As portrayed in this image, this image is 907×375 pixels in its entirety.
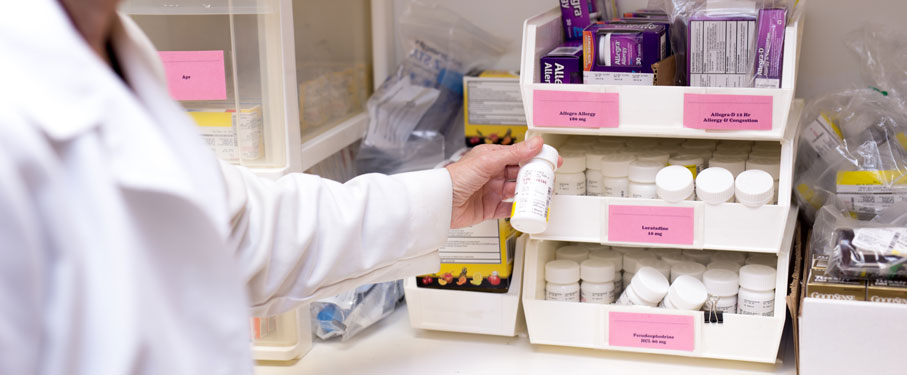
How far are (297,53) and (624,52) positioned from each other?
541mm

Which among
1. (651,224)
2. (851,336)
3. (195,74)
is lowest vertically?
(851,336)

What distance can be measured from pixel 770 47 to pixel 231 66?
766 mm

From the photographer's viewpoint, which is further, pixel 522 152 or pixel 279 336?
pixel 279 336

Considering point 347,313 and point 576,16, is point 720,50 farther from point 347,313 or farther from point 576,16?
point 347,313

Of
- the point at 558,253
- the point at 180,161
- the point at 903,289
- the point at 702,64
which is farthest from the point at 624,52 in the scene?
the point at 180,161

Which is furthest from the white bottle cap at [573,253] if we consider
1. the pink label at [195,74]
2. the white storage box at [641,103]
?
the pink label at [195,74]

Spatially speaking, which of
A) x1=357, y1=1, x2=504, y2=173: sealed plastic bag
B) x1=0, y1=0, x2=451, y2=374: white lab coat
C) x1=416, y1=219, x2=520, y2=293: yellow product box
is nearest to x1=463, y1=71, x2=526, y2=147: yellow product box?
x1=357, y1=1, x2=504, y2=173: sealed plastic bag

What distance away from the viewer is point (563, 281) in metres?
1.29

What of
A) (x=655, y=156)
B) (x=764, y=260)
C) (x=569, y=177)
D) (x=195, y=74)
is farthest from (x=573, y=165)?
(x=195, y=74)

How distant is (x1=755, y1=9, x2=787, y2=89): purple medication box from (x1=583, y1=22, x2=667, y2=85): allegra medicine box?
0.13 m

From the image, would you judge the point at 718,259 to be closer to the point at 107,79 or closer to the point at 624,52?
the point at 624,52

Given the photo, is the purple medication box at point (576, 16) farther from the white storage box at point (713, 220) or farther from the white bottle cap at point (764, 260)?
the white bottle cap at point (764, 260)

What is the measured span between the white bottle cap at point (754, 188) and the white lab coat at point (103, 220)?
74 centimetres

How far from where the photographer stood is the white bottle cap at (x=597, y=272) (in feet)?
4.19
